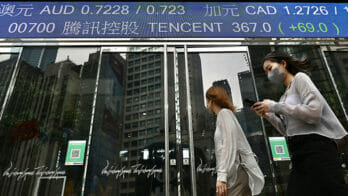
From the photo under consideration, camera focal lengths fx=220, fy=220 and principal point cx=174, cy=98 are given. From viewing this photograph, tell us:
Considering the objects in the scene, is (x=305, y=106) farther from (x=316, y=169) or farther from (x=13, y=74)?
(x=13, y=74)

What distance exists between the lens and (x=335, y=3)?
4477mm

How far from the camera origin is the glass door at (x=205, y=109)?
334cm

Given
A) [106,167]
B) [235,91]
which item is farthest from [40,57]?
[235,91]

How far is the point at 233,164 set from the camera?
178 cm

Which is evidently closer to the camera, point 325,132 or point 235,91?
point 325,132

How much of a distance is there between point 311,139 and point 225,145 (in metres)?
0.65

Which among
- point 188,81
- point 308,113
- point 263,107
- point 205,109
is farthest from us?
point 188,81

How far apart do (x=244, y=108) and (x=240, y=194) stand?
7.27ft

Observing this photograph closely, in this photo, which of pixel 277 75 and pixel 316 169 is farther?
pixel 277 75

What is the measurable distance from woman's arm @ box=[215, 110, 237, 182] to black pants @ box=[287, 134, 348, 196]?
46cm

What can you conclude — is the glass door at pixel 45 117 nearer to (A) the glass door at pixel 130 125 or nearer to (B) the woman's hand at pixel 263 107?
(A) the glass door at pixel 130 125

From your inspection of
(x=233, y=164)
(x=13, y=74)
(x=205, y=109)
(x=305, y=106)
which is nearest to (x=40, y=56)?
(x=13, y=74)

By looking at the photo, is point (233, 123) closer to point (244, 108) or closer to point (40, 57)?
point (244, 108)

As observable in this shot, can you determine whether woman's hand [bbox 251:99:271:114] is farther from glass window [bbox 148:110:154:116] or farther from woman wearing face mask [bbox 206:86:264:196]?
glass window [bbox 148:110:154:116]
